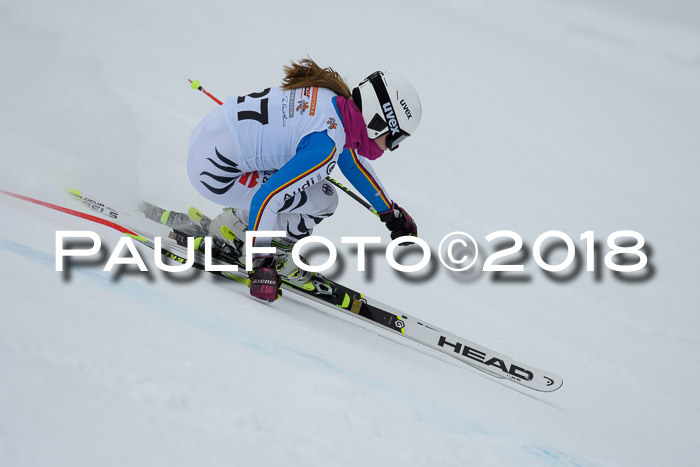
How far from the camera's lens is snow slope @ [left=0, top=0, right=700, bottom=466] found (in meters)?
1.24

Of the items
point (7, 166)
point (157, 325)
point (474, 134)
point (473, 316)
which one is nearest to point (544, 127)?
point (474, 134)

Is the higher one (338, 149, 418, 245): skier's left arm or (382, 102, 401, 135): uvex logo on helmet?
(382, 102, 401, 135): uvex logo on helmet

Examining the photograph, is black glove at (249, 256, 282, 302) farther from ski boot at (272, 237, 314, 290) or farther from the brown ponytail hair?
the brown ponytail hair

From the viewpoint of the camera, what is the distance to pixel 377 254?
14.3 ft

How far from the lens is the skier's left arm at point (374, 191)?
3.11 metres

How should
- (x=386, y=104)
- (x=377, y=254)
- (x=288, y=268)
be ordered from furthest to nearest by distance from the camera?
1. (x=377, y=254)
2. (x=288, y=268)
3. (x=386, y=104)

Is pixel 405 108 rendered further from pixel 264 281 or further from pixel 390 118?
pixel 264 281

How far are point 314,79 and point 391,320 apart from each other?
1.33 m

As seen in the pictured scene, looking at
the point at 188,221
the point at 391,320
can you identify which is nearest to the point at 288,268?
the point at 391,320

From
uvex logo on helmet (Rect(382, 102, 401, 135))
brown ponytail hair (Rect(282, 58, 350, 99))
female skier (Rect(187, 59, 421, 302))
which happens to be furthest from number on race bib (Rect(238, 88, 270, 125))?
uvex logo on helmet (Rect(382, 102, 401, 135))

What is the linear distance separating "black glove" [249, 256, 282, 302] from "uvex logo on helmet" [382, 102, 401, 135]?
821mm

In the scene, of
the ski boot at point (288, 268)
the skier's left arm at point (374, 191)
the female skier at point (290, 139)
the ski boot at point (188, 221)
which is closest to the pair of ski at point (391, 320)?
the ski boot at point (288, 268)

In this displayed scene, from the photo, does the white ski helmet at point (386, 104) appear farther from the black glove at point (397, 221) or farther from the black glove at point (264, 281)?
the black glove at point (264, 281)

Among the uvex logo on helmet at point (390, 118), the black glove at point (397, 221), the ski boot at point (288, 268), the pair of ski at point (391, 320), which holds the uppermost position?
the uvex logo on helmet at point (390, 118)
